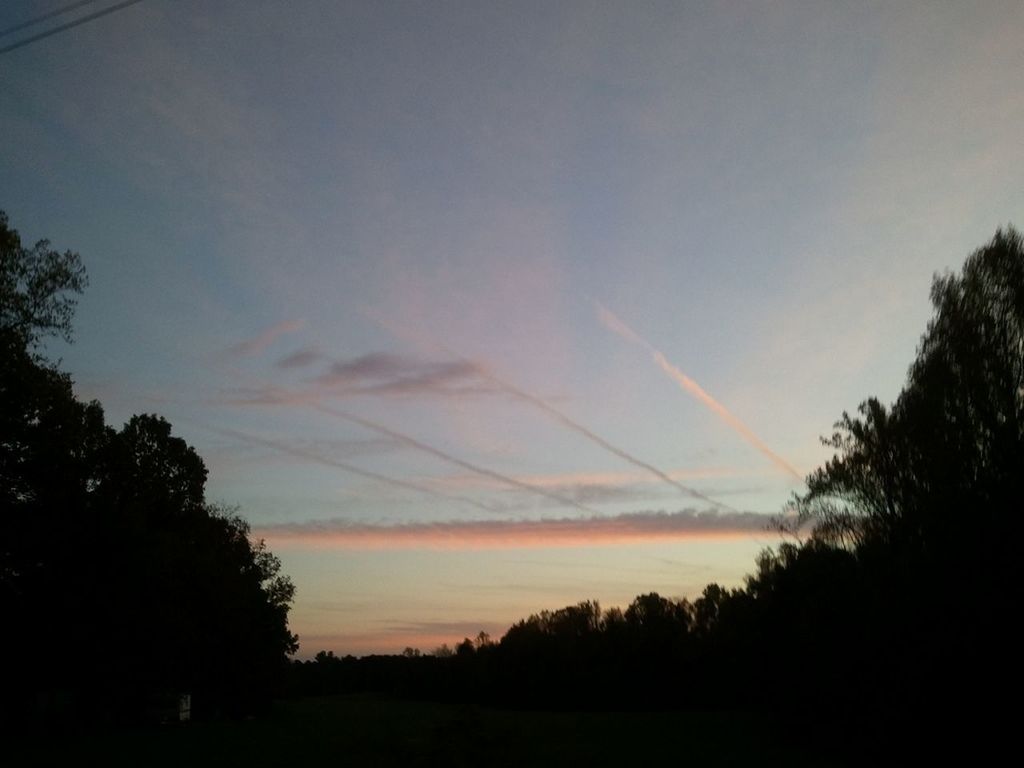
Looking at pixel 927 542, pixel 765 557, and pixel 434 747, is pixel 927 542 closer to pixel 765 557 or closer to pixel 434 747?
pixel 434 747

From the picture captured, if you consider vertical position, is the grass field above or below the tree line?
below

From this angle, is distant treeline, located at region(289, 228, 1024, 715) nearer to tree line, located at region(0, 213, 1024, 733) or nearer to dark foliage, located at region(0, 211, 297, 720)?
tree line, located at region(0, 213, 1024, 733)

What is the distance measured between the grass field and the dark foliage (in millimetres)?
3767

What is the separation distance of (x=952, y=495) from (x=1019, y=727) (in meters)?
6.84

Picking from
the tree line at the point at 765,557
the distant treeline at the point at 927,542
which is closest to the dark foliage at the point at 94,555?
the tree line at the point at 765,557

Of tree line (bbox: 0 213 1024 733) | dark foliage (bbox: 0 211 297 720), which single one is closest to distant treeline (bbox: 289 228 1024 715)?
tree line (bbox: 0 213 1024 733)

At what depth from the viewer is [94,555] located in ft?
141

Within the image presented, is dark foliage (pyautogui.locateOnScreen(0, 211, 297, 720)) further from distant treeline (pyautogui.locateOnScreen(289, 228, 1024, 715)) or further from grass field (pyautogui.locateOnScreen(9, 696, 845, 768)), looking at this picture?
distant treeline (pyautogui.locateOnScreen(289, 228, 1024, 715))

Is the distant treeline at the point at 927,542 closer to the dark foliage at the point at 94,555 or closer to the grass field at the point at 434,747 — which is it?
the grass field at the point at 434,747

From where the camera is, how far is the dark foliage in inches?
1113

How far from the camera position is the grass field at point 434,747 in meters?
29.0

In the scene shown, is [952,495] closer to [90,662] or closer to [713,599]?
[90,662]

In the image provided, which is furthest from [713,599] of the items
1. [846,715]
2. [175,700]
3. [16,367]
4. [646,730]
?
[16,367]

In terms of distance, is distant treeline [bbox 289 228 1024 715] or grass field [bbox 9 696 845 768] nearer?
distant treeline [bbox 289 228 1024 715]
